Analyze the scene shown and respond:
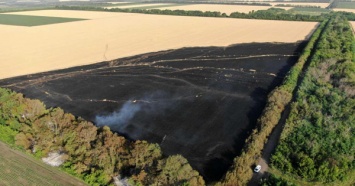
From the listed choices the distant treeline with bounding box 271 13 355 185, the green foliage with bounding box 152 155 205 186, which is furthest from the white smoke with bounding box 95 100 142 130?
the distant treeline with bounding box 271 13 355 185

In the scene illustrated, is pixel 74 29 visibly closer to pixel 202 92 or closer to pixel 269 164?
pixel 202 92

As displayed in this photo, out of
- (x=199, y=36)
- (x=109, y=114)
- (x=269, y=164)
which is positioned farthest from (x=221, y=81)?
(x=199, y=36)

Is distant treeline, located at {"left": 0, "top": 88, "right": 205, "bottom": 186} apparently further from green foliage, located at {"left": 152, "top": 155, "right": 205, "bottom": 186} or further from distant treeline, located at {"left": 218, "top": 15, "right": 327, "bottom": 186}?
distant treeline, located at {"left": 218, "top": 15, "right": 327, "bottom": 186}

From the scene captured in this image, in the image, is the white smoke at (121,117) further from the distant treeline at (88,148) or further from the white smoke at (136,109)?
the distant treeline at (88,148)

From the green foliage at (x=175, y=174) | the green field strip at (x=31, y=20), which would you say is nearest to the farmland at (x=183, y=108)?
the green foliage at (x=175, y=174)

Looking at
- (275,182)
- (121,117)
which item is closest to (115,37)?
(121,117)
